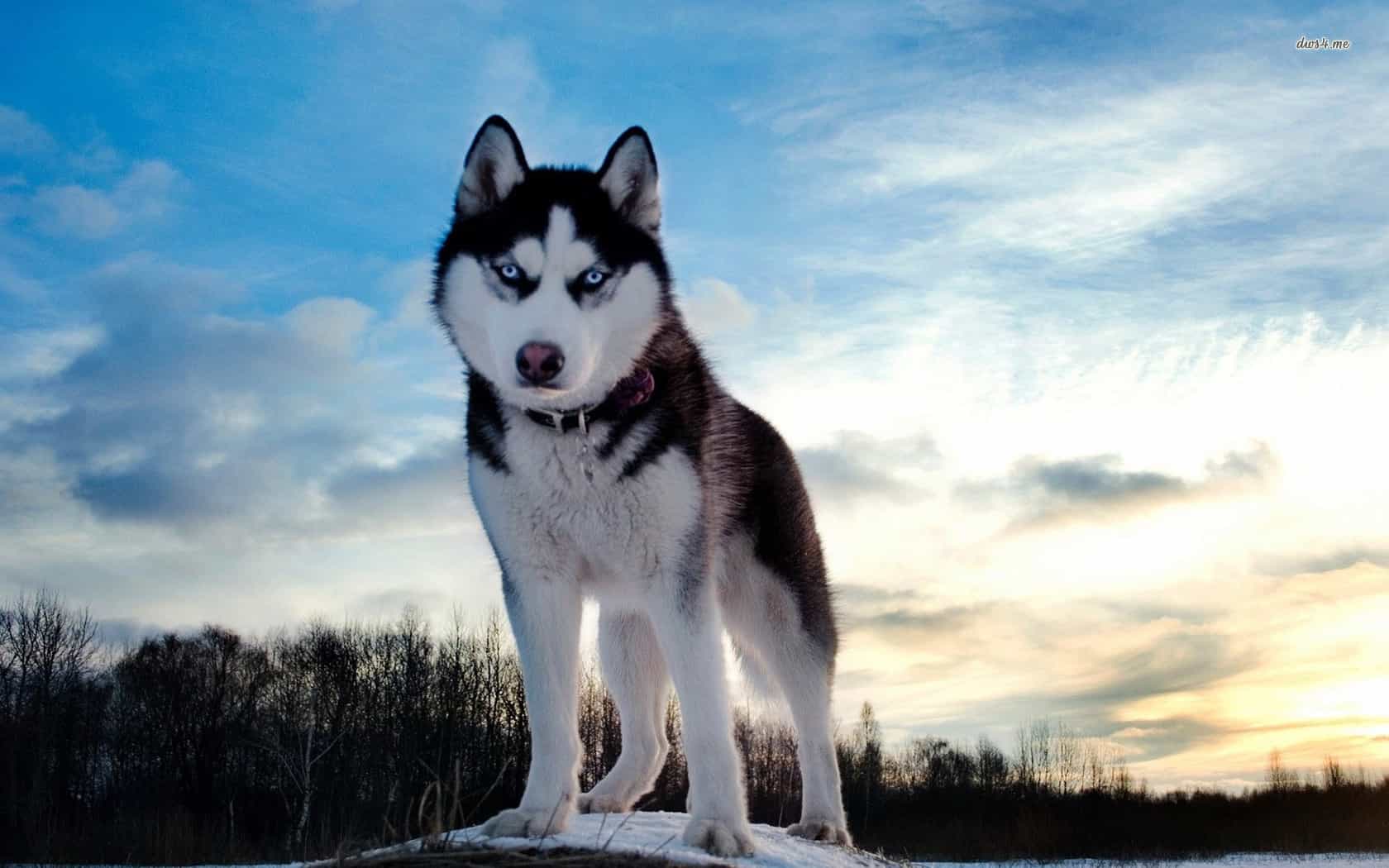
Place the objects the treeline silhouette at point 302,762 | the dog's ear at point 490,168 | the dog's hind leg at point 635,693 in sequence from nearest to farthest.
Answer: the dog's ear at point 490,168, the dog's hind leg at point 635,693, the treeline silhouette at point 302,762

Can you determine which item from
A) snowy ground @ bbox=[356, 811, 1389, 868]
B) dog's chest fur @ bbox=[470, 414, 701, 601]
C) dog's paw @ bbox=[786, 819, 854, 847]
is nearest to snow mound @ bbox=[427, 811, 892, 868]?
snowy ground @ bbox=[356, 811, 1389, 868]

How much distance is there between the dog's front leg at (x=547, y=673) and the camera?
18.9ft

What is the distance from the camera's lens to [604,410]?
5.75 metres

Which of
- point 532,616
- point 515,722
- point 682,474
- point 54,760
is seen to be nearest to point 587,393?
point 682,474

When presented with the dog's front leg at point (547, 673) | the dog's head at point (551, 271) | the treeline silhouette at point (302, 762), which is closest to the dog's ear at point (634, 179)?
the dog's head at point (551, 271)

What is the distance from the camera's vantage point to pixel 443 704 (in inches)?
1889

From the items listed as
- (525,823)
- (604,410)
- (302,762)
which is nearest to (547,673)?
(525,823)

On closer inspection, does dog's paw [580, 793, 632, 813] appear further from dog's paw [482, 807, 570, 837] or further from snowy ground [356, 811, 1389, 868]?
dog's paw [482, 807, 570, 837]

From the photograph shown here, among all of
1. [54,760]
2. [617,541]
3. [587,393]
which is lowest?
[54,760]

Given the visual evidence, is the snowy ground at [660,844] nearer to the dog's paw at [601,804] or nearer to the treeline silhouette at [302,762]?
the dog's paw at [601,804]

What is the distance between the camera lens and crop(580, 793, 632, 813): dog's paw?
6.77 metres

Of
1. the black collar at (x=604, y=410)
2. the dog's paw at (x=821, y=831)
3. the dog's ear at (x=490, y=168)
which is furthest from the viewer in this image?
the dog's paw at (x=821, y=831)

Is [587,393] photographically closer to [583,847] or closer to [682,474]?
[682,474]

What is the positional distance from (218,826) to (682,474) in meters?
46.3
